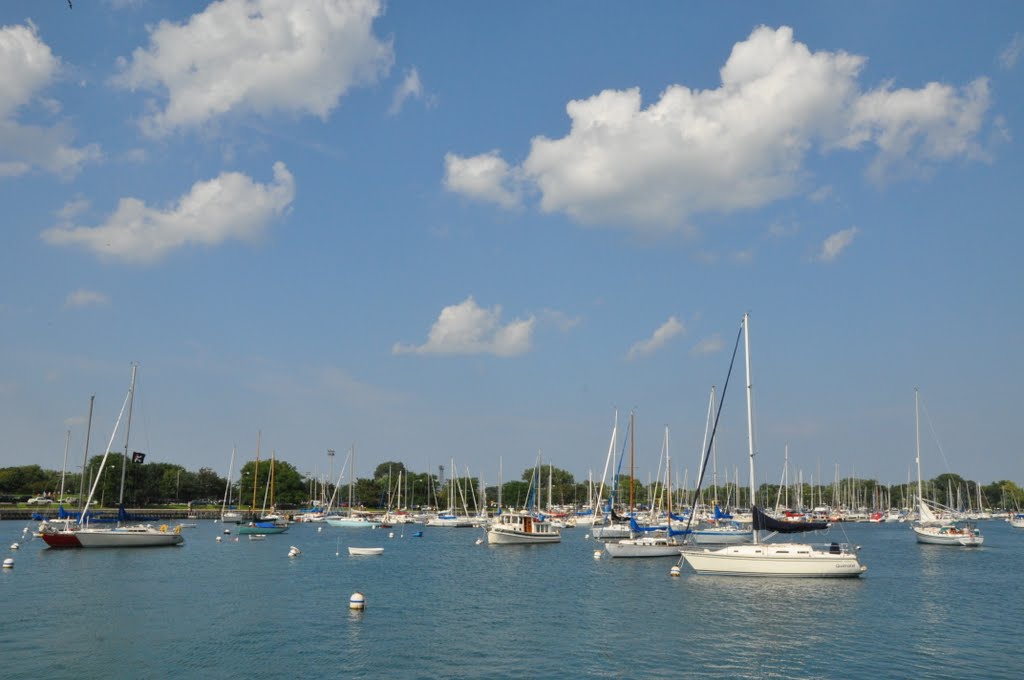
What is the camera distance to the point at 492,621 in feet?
131

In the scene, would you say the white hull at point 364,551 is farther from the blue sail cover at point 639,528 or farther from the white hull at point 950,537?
the white hull at point 950,537

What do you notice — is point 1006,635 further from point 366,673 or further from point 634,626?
point 366,673

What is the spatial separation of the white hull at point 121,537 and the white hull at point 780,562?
52.4 m

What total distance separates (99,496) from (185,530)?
49159mm

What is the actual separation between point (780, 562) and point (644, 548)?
1979cm

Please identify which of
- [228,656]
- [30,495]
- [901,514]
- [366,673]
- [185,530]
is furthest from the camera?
[901,514]

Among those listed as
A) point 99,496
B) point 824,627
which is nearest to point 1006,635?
point 824,627

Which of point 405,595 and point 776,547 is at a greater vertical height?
point 776,547

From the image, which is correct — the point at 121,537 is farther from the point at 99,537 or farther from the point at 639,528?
the point at 639,528

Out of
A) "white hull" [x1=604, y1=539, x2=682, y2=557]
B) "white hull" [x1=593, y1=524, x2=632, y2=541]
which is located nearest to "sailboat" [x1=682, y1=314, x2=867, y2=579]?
"white hull" [x1=604, y1=539, x2=682, y2=557]

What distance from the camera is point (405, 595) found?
4872 centimetres

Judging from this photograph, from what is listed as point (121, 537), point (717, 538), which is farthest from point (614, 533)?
point (121, 537)

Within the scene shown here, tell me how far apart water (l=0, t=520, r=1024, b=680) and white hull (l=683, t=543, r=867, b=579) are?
101 centimetres

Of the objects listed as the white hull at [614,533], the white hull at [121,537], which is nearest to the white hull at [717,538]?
the white hull at [614,533]
